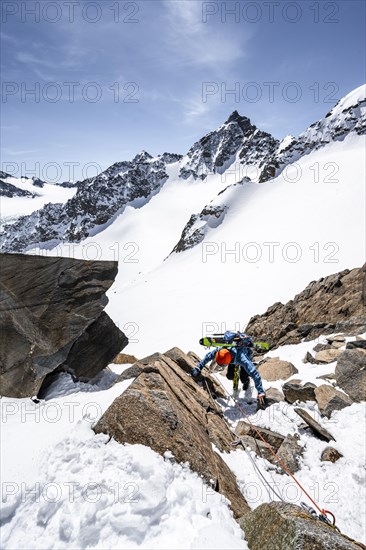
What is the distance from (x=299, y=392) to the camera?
8.79 meters

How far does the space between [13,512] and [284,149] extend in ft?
322

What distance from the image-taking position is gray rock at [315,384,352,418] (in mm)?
8242

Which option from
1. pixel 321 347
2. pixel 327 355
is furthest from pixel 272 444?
pixel 321 347

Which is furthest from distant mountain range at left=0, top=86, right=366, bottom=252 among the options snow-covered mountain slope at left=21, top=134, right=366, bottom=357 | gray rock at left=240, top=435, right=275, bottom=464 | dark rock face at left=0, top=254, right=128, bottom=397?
gray rock at left=240, top=435, right=275, bottom=464

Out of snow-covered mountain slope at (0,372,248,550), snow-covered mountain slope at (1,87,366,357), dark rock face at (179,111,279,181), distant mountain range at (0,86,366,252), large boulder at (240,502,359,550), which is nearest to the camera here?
large boulder at (240,502,359,550)

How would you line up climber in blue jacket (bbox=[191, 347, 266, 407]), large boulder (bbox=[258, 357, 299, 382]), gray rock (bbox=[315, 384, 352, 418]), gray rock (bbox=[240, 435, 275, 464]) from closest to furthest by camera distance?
gray rock (bbox=[240, 435, 275, 464]), gray rock (bbox=[315, 384, 352, 418]), climber in blue jacket (bbox=[191, 347, 266, 407]), large boulder (bbox=[258, 357, 299, 382])

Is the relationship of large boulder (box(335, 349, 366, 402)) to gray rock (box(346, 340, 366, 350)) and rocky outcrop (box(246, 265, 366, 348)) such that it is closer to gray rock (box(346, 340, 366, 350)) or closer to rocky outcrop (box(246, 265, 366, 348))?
gray rock (box(346, 340, 366, 350))

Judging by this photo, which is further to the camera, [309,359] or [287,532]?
[309,359]

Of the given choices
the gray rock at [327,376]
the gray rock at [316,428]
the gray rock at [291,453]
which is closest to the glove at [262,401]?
the gray rock at [316,428]

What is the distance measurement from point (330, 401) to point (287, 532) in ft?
18.1

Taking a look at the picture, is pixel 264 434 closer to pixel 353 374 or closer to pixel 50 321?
pixel 353 374

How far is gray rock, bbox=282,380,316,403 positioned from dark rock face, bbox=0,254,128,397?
7.11 meters

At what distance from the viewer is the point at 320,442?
7.44 meters

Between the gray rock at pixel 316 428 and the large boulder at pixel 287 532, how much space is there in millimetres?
3818
